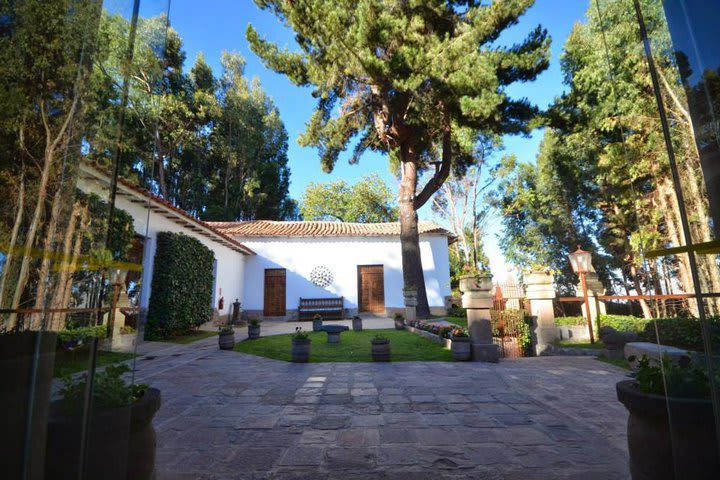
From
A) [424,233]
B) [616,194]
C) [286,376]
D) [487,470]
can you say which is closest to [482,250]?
[424,233]

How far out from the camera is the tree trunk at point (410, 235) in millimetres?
11039

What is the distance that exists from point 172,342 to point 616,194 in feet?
51.7

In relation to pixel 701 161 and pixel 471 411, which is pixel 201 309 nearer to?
pixel 471 411

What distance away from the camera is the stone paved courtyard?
88.0 inches

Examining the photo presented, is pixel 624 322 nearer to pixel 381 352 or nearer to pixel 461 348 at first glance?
pixel 461 348

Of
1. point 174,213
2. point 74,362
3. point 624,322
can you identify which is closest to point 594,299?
point 624,322

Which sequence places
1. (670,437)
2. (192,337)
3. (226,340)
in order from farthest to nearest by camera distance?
(192,337) < (226,340) < (670,437)

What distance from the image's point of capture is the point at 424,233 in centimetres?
1570

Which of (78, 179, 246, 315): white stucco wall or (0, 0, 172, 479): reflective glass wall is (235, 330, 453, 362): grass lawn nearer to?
(78, 179, 246, 315): white stucco wall

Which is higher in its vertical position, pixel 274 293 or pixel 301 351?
pixel 274 293

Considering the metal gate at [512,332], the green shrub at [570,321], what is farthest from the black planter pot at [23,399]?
the green shrub at [570,321]

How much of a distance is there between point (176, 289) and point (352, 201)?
18076 mm

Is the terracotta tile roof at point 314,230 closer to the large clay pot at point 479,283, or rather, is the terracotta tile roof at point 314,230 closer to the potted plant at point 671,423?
the large clay pot at point 479,283

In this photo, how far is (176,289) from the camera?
345 inches
